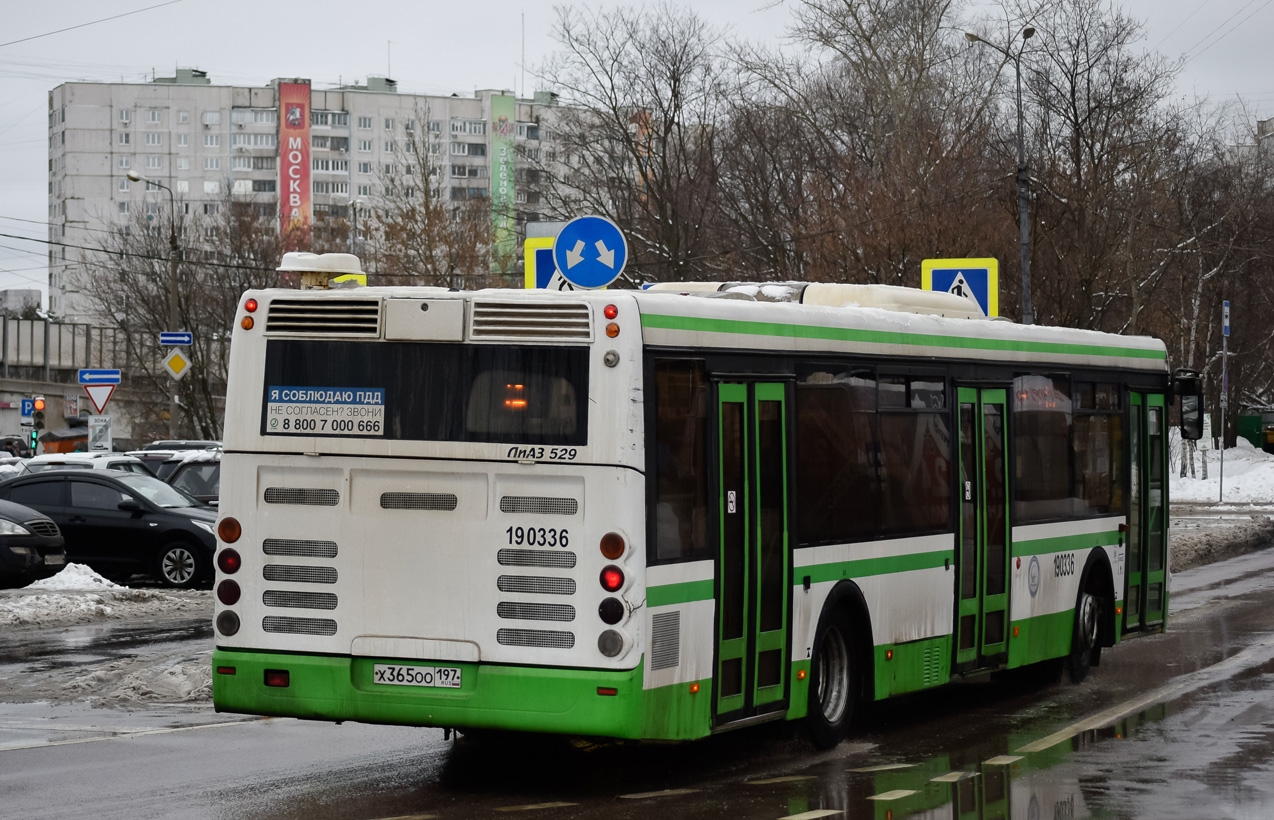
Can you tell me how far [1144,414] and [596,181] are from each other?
3808cm

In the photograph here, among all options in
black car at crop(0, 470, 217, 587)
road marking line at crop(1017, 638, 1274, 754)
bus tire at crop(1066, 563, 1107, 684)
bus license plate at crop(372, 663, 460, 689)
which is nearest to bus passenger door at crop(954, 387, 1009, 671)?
road marking line at crop(1017, 638, 1274, 754)

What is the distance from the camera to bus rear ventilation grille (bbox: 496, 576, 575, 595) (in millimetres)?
8102

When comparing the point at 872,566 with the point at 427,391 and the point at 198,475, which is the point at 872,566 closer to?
the point at 427,391

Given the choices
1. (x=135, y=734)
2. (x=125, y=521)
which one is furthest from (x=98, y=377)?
(x=135, y=734)

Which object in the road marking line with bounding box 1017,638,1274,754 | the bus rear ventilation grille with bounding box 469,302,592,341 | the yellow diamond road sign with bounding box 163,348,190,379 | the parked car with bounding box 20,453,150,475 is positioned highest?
the yellow diamond road sign with bounding box 163,348,190,379

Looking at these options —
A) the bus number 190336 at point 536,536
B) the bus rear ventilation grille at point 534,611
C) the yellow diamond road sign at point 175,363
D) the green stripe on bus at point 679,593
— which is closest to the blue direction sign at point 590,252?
the green stripe on bus at point 679,593

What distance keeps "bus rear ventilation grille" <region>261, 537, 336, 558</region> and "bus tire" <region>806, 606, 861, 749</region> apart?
2.91 meters

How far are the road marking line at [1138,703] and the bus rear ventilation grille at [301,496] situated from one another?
14.3 feet

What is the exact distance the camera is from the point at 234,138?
137625mm

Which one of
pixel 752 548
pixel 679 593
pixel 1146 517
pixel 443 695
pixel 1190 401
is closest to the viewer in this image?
pixel 443 695

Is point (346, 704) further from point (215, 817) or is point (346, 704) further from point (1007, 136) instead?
point (1007, 136)

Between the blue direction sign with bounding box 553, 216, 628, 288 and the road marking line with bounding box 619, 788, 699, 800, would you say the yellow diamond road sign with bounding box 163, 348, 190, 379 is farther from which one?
the road marking line with bounding box 619, 788, 699, 800

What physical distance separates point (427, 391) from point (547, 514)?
93cm

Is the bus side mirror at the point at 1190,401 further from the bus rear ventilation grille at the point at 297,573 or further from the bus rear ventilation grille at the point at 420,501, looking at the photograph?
the bus rear ventilation grille at the point at 297,573
